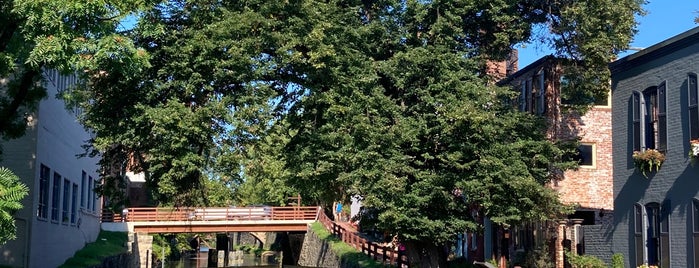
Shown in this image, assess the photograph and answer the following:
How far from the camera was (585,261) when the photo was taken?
75.1 feet

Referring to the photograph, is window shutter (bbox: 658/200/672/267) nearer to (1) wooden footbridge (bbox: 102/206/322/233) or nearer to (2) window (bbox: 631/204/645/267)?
(2) window (bbox: 631/204/645/267)

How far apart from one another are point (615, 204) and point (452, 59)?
19.9 ft

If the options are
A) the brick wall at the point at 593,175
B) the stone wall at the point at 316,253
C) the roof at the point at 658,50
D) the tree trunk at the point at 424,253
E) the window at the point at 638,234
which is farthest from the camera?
the stone wall at the point at 316,253

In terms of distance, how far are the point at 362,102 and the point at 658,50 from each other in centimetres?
780

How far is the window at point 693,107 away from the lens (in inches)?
732

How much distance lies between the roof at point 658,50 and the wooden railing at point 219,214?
33.2 meters

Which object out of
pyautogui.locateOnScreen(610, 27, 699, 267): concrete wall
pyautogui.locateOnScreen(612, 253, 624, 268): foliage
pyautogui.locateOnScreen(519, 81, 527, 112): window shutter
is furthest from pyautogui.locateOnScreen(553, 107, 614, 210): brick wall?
pyautogui.locateOnScreen(612, 253, 624, 268): foliage

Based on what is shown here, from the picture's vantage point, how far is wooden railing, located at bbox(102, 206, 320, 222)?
169ft

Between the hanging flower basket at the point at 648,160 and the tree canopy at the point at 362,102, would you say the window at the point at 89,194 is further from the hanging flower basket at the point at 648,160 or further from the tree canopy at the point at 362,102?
the hanging flower basket at the point at 648,160

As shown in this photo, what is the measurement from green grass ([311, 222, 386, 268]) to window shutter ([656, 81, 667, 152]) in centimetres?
1385

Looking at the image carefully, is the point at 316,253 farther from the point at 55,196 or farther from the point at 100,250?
the point at 55,196

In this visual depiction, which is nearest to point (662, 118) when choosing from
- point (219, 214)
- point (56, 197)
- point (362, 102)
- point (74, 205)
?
point (362, 102)

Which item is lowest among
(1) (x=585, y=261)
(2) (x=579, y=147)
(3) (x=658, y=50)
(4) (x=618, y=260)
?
(1) (x=585, y=261)

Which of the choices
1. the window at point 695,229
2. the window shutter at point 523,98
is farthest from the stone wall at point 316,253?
the window at point 695,229
